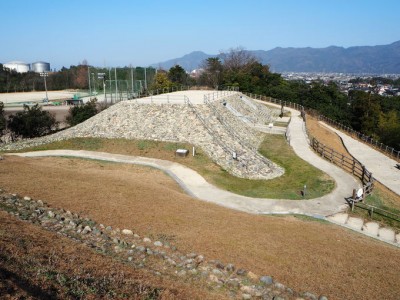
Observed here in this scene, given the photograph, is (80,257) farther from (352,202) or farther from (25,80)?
(25,80)

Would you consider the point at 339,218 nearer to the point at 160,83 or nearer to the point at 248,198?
the point at 248,198

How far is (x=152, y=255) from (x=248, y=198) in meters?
10.1

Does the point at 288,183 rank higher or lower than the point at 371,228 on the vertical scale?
higher

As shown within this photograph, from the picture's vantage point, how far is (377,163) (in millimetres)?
31609

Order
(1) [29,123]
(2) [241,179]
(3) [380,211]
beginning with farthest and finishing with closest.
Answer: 1. (1) [29,123]
2. (2) [241,179]
3. (3) [380,211]

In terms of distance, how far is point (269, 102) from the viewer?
6169cm

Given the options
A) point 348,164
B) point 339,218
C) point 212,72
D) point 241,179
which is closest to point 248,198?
point 241,179

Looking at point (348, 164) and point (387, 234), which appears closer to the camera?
point (387, 234)

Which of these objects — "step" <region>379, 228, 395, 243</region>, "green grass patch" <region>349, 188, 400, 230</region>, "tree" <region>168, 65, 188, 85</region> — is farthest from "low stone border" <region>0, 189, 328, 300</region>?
"tree" <region>168, 65, 188, 85</region>

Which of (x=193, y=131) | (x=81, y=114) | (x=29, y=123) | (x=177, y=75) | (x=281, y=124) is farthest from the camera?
(x=177, y=75)

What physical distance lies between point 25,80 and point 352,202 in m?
117

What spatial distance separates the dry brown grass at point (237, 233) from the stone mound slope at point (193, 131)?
8.72 m

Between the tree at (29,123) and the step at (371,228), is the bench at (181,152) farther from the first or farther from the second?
the tree at (29,123)

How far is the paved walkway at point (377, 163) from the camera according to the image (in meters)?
26.1
